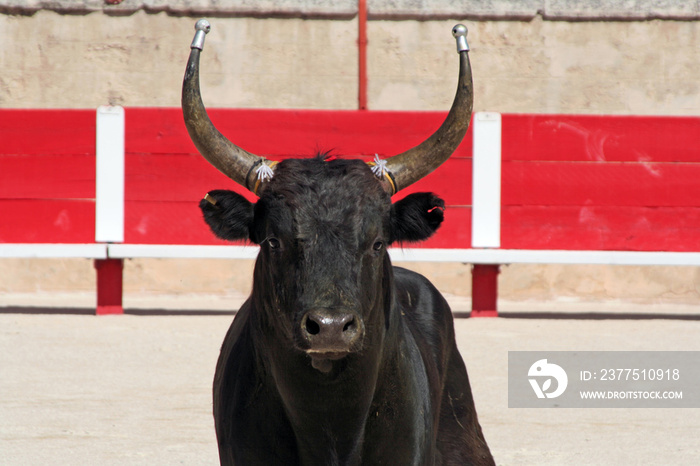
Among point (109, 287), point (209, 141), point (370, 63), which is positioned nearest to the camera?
point (209, 141)

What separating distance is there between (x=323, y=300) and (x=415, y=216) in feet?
1.29

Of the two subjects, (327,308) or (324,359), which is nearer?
(327,308)

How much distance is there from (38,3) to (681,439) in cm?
676

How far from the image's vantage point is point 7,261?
8.77 metres

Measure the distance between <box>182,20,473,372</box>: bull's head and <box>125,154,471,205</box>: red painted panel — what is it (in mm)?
5230

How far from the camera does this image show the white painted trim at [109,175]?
302 inches

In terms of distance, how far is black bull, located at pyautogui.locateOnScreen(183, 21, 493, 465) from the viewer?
2170 mm

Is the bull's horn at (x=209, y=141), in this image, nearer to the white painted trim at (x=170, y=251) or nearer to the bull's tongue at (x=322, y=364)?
the bull's tongue at (x=322, y=364)

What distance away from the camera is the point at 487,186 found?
7715 mm

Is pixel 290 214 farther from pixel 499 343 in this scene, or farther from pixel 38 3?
pixel 38 3

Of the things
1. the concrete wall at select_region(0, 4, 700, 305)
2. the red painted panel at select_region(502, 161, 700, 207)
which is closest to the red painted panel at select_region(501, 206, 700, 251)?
the red painted panel at select_region(502, 161, 700, 207)

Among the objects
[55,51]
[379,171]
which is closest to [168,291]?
[55,51]

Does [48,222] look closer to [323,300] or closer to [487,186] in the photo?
[487,186]

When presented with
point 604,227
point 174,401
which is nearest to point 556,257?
point 604,227
